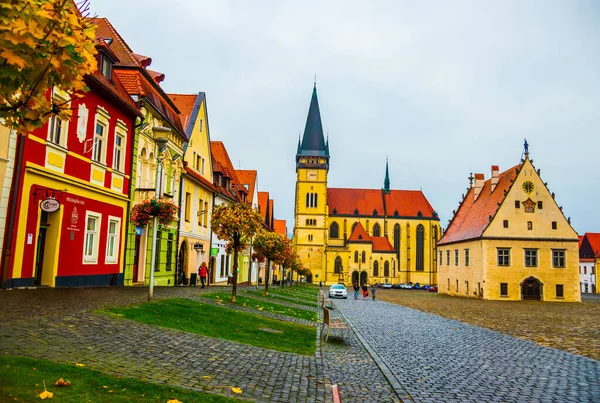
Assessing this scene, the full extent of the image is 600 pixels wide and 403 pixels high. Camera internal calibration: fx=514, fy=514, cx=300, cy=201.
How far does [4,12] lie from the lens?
13.6 feet

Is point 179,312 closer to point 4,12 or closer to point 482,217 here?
point 4,12

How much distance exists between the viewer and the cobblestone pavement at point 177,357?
7770 millimetres

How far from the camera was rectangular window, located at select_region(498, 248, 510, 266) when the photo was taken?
51.6 meters

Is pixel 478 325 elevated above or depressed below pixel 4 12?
below

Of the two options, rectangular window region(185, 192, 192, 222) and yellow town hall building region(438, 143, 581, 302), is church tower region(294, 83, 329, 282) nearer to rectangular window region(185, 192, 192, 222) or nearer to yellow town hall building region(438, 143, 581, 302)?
yellow town hall building region(438, 143, 581, 302)

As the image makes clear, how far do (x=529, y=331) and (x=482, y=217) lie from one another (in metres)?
37.9

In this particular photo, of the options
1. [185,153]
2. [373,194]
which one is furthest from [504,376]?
[373,194]

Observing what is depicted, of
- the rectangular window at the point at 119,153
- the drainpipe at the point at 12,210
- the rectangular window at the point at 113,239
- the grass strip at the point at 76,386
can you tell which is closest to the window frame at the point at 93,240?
the rectangular window at the point at 113,239

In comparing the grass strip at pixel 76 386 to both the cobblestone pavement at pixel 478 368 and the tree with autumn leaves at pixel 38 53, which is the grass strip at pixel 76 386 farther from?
the cobblestone pavement at pixel 478 368

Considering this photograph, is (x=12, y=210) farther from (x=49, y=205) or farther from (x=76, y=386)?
(x=76, y=386)

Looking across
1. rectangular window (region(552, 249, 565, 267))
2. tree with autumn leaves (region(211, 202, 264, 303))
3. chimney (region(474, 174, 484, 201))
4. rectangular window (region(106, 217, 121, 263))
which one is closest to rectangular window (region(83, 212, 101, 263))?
rectangular window (region(106, 217, 121, 263))

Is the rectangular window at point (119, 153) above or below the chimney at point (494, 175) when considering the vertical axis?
below

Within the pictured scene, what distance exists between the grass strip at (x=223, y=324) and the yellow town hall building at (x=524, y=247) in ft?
128

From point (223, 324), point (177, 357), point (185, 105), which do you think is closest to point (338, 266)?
point (185, 105)
